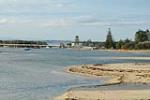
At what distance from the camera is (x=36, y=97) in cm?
3141

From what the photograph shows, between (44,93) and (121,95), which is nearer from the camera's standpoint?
(121,95)

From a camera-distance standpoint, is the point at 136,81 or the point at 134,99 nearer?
the point at 134,99

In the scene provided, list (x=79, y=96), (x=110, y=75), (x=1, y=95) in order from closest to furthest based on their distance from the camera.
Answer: (x=79, y=96)
(x=1, y=95)
(x=110, y=75)

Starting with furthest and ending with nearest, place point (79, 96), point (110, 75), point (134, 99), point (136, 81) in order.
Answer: point (110, 75)
point (136, 81)
point (79, 96)
point (134, 99)

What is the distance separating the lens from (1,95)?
3272cm

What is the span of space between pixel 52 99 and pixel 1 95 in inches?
181

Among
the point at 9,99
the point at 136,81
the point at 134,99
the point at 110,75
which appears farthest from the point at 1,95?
the point at 110,75

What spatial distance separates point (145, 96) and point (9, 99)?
907cm

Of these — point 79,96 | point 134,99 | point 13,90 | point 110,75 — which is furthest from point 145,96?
point 110,75

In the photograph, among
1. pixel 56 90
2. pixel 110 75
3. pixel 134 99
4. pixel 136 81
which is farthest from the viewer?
pixel 110 75

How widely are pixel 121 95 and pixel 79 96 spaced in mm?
2744

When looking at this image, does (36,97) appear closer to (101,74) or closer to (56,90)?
(56,90)

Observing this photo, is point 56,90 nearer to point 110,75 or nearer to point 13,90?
point 13,90

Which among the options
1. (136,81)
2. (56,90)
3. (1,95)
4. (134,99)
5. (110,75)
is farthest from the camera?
(110,75)
